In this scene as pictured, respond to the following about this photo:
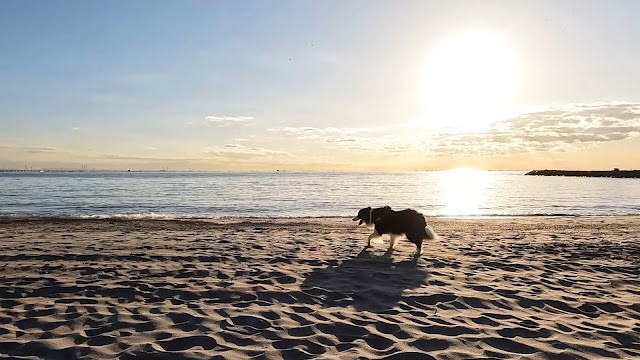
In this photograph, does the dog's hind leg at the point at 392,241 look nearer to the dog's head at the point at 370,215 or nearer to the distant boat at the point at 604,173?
the dog's head at the point at 370,215

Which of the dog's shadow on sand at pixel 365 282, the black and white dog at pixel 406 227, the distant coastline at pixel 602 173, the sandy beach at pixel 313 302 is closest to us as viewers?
the sandy beach at pixel 313 302

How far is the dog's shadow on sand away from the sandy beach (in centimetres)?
3

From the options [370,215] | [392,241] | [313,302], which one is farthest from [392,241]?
[313,302]

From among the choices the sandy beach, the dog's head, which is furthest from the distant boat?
the sandy beach

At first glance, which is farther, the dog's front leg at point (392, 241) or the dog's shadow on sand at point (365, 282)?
the dog's front leg at point (392, 241)

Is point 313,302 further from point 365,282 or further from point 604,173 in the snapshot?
point 604,173

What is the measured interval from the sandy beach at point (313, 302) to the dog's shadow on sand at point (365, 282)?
0.10 ft

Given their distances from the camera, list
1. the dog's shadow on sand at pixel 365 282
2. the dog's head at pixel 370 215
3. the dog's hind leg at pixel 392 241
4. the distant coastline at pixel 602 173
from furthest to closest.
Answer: the distant coastline at pixel 602 173 < the dog's head at pixel 370 215 < the dog's hind leg at pixel 392 241 < the dog's shadow on sand at pixel 365 282

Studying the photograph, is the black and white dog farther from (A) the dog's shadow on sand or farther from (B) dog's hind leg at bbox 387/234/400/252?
(A) the dog's shadow on sand

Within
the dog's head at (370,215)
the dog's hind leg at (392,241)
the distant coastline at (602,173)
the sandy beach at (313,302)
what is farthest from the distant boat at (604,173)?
the sandy beach at (313,302)

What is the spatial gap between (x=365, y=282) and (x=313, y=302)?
1.41 m

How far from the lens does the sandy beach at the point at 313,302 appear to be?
14.3 feet

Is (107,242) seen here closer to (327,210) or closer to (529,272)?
(529,272)

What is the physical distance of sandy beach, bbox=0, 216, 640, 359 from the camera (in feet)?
14.3
